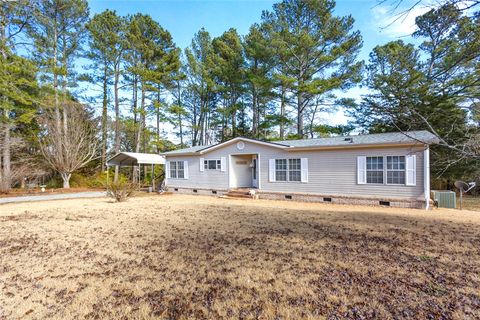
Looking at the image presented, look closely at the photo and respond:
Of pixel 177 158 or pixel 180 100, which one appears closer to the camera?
pixel 177 158

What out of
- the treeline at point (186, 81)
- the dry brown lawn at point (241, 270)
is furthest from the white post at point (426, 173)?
the treeline at point (186, 81)

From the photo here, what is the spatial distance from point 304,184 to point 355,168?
8.17 feet

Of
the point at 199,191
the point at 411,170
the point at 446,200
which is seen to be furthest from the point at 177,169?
the point at 446,200

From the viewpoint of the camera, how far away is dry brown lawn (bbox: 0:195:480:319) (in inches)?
106

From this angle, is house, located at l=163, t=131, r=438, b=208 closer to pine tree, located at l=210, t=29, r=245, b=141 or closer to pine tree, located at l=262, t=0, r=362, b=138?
pine tree, located at l=262, t=0, r=362, b=138

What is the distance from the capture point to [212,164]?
15.4m

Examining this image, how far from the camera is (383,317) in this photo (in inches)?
97.9

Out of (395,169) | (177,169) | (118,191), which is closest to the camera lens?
(395,169)

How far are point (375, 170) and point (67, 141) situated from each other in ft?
64.4

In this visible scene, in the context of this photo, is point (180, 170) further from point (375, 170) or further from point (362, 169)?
point (375, 170)

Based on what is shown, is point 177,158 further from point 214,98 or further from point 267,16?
point 267,16

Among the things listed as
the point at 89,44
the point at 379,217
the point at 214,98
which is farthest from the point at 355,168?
the point at 89,44

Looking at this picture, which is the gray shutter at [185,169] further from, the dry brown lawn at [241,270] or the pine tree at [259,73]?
the dry brown lawn at [241,270]

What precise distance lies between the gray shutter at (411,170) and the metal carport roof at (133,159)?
49.8ft
